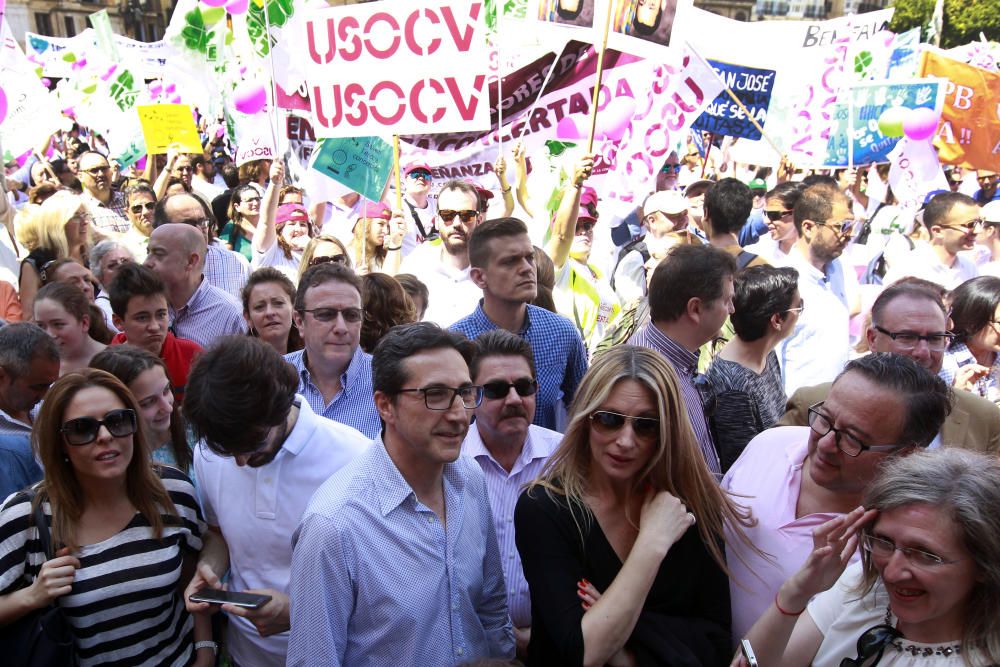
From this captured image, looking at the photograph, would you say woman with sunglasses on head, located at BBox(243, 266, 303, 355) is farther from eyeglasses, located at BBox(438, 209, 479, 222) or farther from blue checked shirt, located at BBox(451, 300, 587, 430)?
eyeglasses, located at BBox(438, 209, 479, 222)

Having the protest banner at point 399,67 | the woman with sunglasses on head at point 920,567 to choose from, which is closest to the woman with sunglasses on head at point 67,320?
the protest banner at point 399,67

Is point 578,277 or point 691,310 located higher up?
point 691,310

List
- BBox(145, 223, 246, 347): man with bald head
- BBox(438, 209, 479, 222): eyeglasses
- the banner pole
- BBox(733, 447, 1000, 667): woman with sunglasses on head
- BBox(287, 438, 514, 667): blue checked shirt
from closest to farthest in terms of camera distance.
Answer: BBox(733, 447, 1000, 667): woman with sunglasses on head
BBox(287, 438, 514, 667): blue checked shirt
BBox(145, 223, 246, 347): man with bald head
the banner pole
BBox(438, 209, 479, 222): eyeglasses

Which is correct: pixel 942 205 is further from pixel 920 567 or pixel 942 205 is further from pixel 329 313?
pixel 920 567

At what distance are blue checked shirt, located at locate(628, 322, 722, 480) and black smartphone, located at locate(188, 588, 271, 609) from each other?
1.60 m

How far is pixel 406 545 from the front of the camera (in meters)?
2.12

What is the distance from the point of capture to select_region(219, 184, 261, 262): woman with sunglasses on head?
6.98 meters

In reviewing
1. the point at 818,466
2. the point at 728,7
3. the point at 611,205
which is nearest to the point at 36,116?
the point at 611,205

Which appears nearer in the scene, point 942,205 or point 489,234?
point 489,234

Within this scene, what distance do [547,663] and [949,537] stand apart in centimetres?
97

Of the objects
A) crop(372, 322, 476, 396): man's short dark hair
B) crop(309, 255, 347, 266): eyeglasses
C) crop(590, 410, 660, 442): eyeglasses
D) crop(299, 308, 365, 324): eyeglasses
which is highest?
→ crop(372, 322, 476, 396): man's short dark hair

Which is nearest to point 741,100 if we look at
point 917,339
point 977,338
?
point 977,338

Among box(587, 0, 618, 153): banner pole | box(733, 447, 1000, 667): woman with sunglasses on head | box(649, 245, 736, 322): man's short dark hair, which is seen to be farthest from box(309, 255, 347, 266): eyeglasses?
box(733, 447, 1000, 667): woman with sunglasses on head

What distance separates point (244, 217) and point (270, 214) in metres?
1.11
